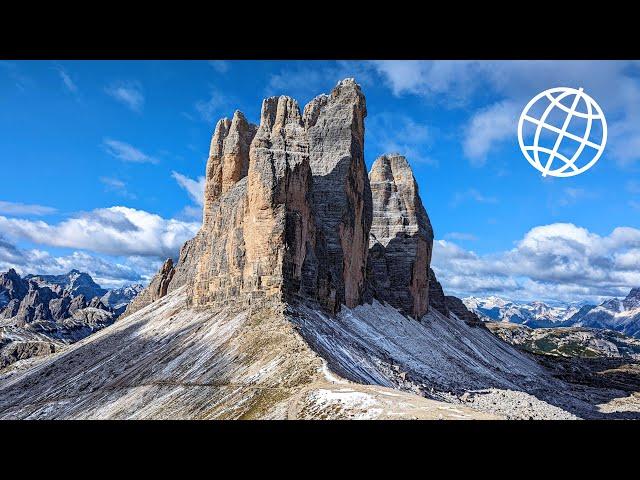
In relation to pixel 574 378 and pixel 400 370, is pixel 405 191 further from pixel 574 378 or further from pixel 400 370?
pixel 400 370

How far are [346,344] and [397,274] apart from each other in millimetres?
75371

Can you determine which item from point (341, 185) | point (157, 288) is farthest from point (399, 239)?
point (157, 288)

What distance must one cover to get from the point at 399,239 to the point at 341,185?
148 feet

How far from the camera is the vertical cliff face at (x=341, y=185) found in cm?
11906

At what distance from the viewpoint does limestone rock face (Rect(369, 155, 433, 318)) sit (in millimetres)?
152250

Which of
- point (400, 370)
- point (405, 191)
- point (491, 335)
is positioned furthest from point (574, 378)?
point (400, 370)

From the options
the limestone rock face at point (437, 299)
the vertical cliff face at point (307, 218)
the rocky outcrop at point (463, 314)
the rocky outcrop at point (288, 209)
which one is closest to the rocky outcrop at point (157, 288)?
the vertical cliff face at point (307, 218)

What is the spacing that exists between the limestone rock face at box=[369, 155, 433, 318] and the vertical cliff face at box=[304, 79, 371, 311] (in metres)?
20.4

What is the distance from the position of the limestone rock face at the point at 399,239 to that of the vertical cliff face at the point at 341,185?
803 inches

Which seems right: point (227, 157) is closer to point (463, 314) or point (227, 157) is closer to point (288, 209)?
point (288, 209)

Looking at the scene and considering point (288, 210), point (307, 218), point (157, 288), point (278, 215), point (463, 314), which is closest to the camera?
point (278, 215)

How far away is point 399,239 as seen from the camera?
164 meters
